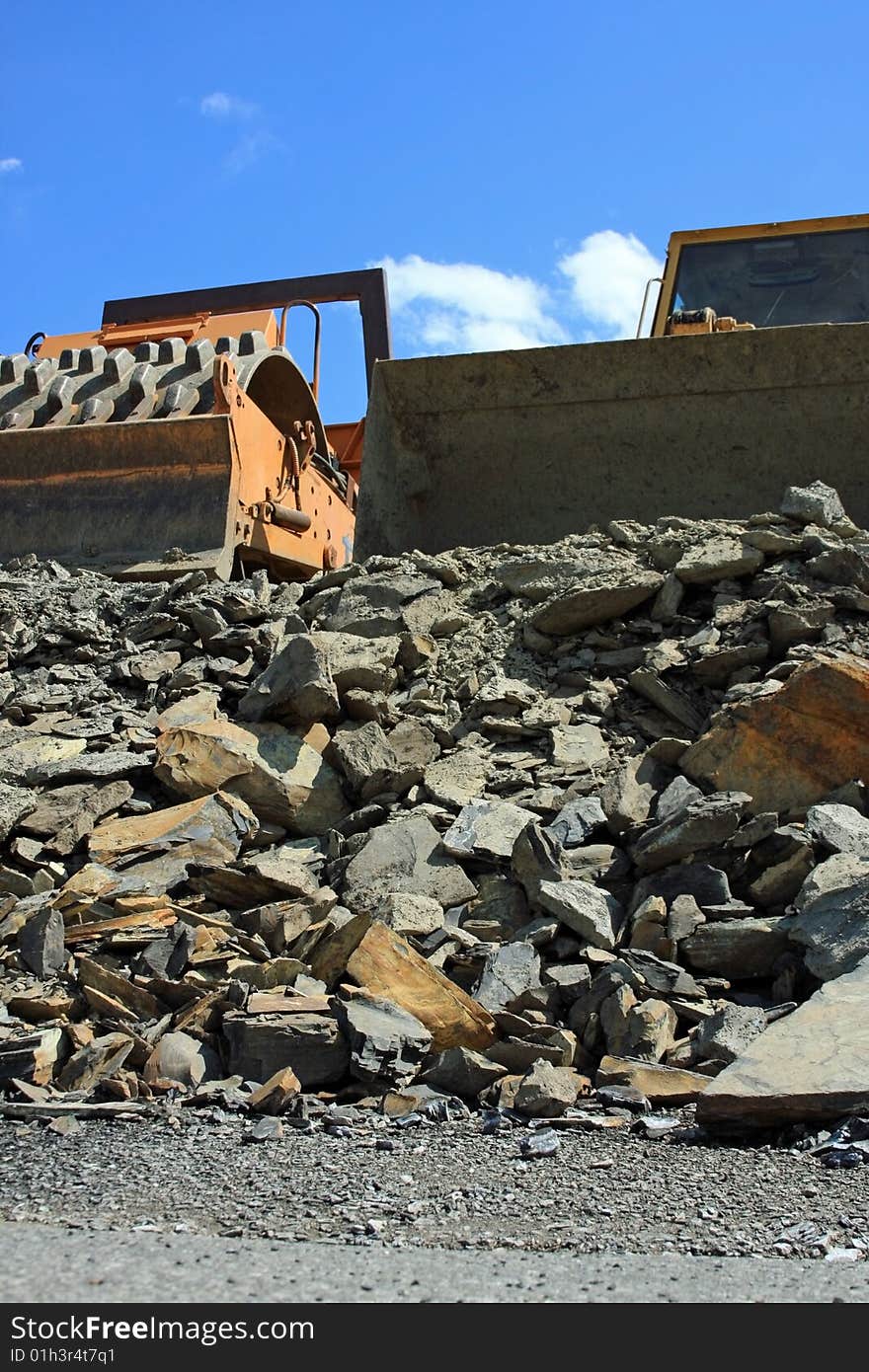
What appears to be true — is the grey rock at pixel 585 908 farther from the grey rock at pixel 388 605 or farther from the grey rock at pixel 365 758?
the grey rock at pixel 388 605

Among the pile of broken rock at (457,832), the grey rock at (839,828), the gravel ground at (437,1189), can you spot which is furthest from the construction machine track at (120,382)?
the gravel ground at (437,1189)

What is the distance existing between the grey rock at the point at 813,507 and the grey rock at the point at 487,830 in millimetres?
1840

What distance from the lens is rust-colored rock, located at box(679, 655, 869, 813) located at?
3871mm

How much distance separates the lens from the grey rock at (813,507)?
16.4ft

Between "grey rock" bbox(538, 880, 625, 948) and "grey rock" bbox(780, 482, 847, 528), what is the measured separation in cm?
212

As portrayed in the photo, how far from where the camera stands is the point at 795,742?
3918 millimetres

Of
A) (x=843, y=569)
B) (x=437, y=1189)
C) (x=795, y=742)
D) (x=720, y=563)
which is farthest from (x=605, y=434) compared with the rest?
(x=437, y=1189)

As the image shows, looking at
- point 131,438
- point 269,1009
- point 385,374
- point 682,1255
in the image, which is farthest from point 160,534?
point 682,1255

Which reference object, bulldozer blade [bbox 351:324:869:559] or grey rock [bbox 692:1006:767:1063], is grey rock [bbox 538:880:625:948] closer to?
grey rock [bbox 692:1006:767:1063]

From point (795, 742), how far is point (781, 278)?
3.83m

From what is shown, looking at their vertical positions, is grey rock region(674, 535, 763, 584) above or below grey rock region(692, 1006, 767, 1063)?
above

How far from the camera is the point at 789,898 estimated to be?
3430 millimetres

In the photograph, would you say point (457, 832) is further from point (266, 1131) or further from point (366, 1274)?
point (366, 1274)

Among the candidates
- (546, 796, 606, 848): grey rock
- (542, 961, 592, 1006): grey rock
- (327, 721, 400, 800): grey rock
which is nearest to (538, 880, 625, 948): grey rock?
(542, 961, 592, 1006): grey rock
